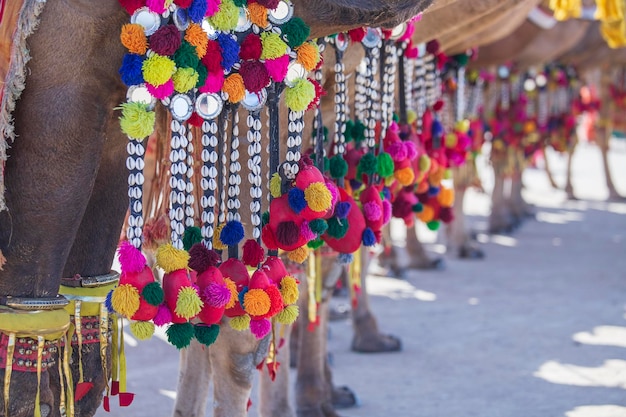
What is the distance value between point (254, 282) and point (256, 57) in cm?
60

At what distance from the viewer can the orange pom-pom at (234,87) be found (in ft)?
8.28

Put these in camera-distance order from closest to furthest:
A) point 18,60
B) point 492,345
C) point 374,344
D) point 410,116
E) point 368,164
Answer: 1. point 18,60
2. point 368,164
3. point 410,116
4. point 374,344
5. point 492,345

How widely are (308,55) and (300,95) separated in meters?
0.11

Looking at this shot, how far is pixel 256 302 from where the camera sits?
8.46ft

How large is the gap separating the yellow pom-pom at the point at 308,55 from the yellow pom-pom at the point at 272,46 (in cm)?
10

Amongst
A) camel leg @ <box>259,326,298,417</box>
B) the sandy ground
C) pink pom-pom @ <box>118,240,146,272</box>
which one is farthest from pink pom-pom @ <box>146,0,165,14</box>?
the sandy ground

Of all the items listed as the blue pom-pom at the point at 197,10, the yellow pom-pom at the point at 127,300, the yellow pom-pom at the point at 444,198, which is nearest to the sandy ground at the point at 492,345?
the yellow pom-pom at the point at 444,198

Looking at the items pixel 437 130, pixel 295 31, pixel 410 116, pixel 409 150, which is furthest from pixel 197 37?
pixel 437 130

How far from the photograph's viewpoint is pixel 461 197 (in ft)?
27.2

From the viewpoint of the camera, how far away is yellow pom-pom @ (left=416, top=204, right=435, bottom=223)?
4.21 meters

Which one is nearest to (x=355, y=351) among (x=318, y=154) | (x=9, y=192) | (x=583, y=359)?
(x=583, y=359)

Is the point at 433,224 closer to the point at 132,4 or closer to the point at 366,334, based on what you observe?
the point at 366,334

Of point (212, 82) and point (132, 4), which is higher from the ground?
point (132, 4)

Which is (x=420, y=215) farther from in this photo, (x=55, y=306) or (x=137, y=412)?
(x=55, y=306)
